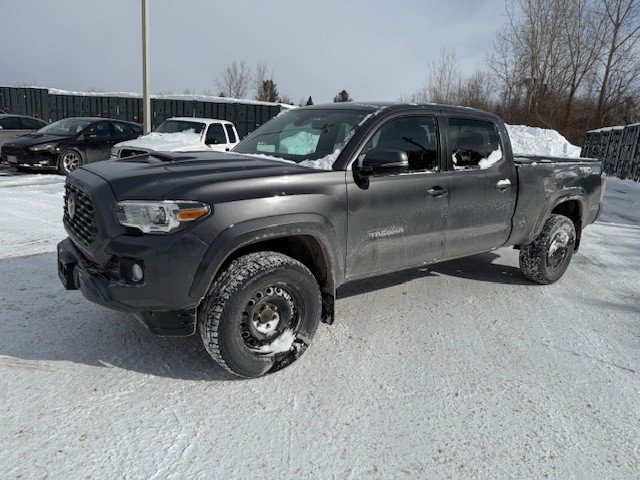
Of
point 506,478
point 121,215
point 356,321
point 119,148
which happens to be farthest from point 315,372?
point 119,148

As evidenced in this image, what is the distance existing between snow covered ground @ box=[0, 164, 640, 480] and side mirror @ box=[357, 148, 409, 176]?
4.14ft

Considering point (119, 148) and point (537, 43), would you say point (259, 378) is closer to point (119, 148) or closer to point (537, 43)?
point (119, 148)

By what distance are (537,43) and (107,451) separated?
39.4 metres

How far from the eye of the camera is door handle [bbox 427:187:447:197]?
3.90 metres

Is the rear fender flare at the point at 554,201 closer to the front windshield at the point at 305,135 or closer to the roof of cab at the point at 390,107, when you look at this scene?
the roof of cab at the point at 390,107

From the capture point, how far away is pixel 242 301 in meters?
2.94

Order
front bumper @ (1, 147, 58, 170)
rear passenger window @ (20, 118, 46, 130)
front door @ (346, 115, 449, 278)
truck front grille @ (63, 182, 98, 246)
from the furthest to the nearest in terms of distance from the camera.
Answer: rear passenger window @ (20, 118, 46, 130)
front bumper @ (1, 147, 58, 170)
front door @ (346, 115, 449, 278)
truck front grille @ (63, 182, 98, 246)

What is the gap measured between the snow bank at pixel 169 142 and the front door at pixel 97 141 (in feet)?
7.13

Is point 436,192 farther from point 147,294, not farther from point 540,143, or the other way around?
point 540,143

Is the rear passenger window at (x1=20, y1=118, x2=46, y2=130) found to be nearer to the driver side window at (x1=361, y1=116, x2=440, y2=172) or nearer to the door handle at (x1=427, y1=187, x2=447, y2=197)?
the driver side window at (x1=361, y1=116, x2=440, y2=172)

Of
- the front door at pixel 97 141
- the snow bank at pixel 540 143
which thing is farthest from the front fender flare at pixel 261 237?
the snow bank at pixel 540 143

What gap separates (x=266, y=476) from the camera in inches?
89.4

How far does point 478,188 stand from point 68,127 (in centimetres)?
1188

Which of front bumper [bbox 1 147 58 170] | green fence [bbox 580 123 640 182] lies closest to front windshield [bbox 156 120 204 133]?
front bumper [bbox 1 147 58 170]
